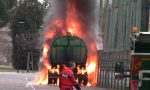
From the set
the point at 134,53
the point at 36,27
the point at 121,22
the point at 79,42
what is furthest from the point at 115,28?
the point at 36,27

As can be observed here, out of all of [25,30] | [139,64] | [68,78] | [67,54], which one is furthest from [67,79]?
[25,30]

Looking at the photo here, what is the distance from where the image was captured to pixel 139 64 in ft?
46.9

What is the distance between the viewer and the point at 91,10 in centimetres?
4553

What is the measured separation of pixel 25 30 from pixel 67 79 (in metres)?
92.4

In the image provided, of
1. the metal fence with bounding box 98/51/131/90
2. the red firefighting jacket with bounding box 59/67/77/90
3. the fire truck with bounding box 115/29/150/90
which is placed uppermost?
the fire truck with bounding box 115/29/150/90

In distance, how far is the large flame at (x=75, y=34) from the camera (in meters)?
42.8

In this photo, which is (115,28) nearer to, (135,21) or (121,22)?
(121,22)

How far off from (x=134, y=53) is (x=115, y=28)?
32353 millimetres

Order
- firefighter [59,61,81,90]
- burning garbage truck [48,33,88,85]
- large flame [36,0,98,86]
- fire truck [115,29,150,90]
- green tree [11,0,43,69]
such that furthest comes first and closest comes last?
green tree [11,0,43,69] < large flame [36,0,98,86] < burning garbage truck [48,33,88,85] < firefighter [59,61,81,90] < fire truck [115,29,150,90]

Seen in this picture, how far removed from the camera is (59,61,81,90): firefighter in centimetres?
1756

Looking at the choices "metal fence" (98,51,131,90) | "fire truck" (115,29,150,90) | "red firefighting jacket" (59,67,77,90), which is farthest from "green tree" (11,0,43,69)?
"fire truck" (115,29,150,90)

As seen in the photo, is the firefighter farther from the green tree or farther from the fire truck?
the green tree

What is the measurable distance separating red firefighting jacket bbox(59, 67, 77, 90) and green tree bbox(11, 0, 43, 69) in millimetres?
83361

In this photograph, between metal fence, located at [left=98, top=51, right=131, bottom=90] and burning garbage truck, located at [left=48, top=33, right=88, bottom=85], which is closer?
metal fence, located at [left=98, top=51, right=131, bottom=90]
